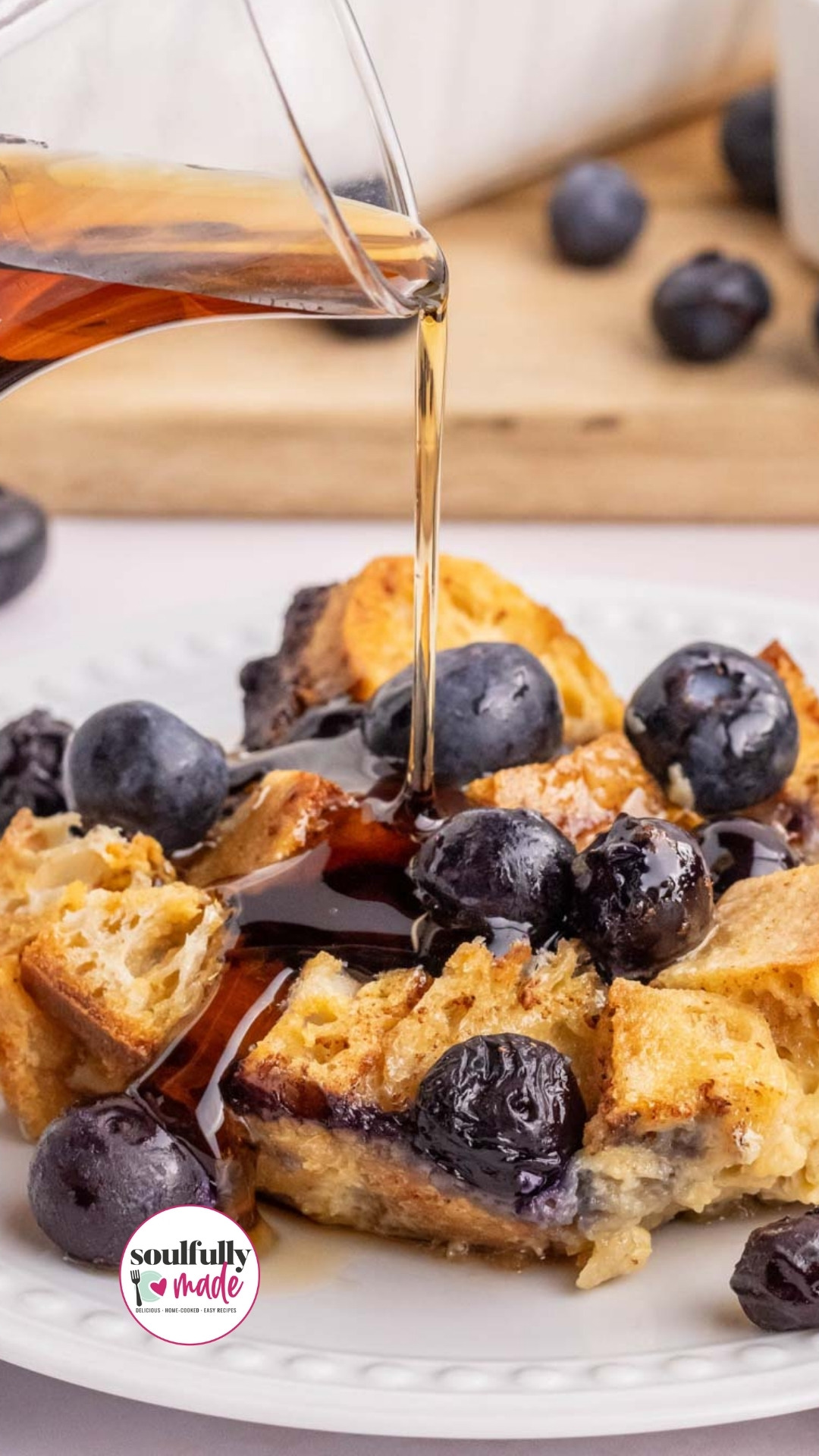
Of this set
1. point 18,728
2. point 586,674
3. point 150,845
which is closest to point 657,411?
point 586,674

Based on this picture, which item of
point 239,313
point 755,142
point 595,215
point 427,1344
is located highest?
point 755,142

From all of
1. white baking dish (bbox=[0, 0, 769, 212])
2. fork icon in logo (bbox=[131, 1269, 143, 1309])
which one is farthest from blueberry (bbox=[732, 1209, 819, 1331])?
white baking dish (bbox=[0, 0, 769, 212])

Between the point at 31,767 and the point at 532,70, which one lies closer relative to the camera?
the point at 31,767

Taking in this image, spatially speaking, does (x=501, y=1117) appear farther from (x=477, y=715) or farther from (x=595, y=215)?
(x=595, y=215)

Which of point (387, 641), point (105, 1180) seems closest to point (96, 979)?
point (105, 1180)

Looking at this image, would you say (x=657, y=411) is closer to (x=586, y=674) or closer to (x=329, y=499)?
(x=329, y=499)
